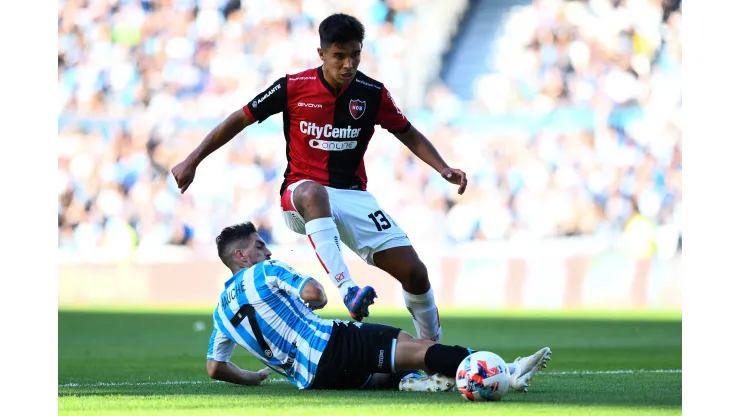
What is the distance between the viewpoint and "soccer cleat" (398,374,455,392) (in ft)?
20.1

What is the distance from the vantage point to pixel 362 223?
7.10 meters

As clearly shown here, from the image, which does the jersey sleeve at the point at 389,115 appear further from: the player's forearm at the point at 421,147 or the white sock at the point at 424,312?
the white sock at the point at 424,312

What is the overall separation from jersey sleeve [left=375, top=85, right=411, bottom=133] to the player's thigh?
0.54 meters

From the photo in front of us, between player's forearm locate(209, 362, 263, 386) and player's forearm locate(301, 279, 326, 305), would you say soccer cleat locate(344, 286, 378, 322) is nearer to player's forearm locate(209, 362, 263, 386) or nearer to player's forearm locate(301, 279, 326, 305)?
player's forearm locate(301, 279, 326, 305)

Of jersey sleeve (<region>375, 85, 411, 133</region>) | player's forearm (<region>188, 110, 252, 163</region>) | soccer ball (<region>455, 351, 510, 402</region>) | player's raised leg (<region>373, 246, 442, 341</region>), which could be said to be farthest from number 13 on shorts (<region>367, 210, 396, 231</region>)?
soccer ball (<region>455, 351, 510, 402</region>)

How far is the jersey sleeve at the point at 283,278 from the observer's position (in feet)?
19.2

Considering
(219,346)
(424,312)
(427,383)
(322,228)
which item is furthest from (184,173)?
(427,383)

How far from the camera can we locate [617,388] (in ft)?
21.3

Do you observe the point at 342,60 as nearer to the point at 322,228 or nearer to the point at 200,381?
the point at 322,228

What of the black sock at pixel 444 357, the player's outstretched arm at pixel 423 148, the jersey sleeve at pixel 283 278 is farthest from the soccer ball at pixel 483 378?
the player's outstretched arm at pixel 423 148

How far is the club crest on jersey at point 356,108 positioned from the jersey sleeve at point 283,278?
1.43 meters
